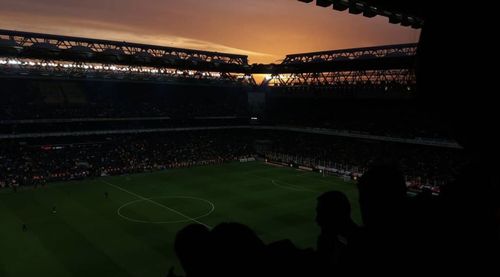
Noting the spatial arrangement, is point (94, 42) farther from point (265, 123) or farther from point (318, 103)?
point (318, 103)

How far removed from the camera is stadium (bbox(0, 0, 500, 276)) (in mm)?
3000

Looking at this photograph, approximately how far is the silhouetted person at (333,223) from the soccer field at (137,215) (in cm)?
2009

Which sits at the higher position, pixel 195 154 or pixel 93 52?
pixel 93 52

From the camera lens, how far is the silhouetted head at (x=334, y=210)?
326 cm

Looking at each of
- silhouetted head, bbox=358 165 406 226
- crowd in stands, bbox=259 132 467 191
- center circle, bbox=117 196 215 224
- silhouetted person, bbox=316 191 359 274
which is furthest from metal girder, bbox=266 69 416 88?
silhouetted person, bbox=316 191 359 274

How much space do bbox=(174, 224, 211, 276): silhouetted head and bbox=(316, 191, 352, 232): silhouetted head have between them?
1.03 meters

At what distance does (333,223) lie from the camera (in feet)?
10.9

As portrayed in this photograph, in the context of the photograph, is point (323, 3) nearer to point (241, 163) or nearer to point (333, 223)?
point (333, 223)

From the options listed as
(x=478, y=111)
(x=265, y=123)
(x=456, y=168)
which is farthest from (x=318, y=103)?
(x=478, y=111)

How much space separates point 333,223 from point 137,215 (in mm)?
33629

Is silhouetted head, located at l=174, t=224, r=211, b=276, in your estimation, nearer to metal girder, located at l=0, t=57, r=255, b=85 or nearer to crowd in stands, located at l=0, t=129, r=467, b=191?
crowd in stands, located at l=0, t=129, r=467, b=191

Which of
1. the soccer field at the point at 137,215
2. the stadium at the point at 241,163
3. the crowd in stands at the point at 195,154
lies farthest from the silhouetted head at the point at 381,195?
the crowd in stands at the point at 195,154

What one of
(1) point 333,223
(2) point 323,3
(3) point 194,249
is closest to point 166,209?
(2) point 323,3

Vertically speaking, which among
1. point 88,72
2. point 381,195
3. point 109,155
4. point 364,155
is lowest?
point 109,155
